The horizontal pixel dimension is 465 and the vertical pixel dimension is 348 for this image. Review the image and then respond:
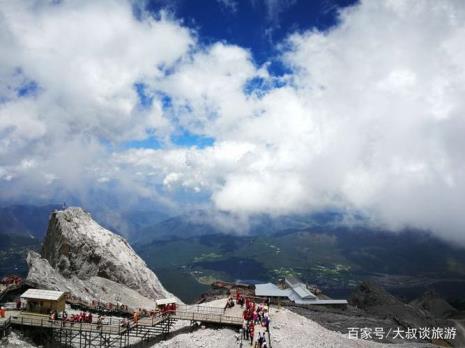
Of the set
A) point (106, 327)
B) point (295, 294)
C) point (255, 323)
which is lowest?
point (295, 294)

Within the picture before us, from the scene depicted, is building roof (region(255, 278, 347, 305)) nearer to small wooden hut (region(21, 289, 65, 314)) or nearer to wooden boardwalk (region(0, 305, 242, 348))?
wooden boardwalk (region(0, 305, 242, 348))

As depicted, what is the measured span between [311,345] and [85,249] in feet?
217

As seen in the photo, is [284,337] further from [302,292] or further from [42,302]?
[302,292]

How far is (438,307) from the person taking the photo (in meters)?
152

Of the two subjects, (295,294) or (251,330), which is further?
(295,294)

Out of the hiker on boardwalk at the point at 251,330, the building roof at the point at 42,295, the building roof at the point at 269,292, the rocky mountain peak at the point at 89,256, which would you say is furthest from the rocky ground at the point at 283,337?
the rocky mountain peak at the point at 89,256

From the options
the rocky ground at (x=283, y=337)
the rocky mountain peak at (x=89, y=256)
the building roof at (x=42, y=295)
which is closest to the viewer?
the rocky ground at (x=283, y=337)

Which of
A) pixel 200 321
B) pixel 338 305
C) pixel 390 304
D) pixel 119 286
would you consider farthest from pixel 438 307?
pixel 200 321

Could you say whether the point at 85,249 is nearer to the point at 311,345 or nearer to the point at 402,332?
the point at 311,345

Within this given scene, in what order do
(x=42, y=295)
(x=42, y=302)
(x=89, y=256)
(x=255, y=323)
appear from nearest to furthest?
1. (x=42, y=302)
2. (x=42, y=295)
3. (x=255, y=323)
4. (x=89, y=256)

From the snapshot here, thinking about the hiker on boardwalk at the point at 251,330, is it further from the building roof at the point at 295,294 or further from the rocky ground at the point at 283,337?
the building roof at the point at 295,294

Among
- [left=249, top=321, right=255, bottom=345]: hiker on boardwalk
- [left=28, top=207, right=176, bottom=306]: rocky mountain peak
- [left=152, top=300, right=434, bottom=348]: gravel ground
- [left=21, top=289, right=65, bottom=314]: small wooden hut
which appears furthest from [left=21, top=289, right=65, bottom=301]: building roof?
[left=28, top=207, right=176, bottom=306]: rocky mountain peak

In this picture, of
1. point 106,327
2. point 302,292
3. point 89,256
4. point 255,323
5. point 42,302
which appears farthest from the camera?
point 89,256

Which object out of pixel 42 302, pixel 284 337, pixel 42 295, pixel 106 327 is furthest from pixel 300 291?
pixel 42 295
